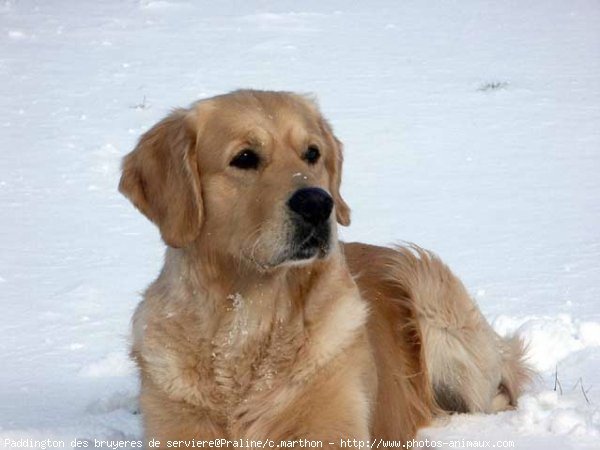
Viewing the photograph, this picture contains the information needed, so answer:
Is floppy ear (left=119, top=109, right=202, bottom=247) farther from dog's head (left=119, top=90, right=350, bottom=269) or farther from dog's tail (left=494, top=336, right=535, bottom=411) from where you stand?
dog's tail (left=494, top=336, right=535, bottom=411)

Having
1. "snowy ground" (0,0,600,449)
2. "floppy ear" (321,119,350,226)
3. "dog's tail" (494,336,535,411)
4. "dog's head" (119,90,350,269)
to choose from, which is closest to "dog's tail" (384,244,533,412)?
"dog's tail" (494,336,535,411)

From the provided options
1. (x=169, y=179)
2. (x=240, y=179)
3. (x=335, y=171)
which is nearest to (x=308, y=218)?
(x=240, y=179)

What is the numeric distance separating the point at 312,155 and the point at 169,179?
0.55 meters

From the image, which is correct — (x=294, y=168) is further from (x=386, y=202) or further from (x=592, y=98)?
(x=592, y=98)

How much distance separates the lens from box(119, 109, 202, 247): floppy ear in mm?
3998

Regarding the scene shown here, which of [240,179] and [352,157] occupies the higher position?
[240,179]

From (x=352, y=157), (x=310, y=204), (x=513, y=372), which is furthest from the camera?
(x=352, y=157)

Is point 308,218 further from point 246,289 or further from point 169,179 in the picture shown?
point 169,179

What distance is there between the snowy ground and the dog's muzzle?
1.17 m

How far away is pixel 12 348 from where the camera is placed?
5.96 metres

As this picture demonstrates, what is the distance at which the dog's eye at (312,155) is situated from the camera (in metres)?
4.18

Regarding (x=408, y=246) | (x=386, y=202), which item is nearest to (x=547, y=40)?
(x=386, y=202)

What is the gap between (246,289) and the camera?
407 centimetres

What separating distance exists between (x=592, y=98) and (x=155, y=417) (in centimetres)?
805
